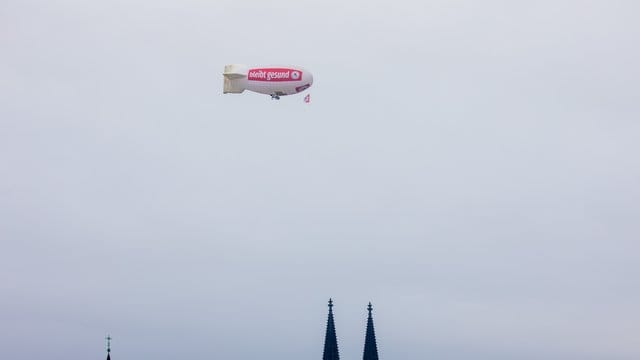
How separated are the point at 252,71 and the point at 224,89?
5169 mm

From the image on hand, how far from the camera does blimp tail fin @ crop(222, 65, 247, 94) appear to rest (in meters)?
196

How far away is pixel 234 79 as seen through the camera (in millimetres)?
197625

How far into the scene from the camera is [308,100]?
178m

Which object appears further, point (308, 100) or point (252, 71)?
point (252, 71)

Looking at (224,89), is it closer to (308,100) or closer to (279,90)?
(279,90)

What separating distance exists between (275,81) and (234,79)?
789cm

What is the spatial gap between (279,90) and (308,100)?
15457 millimetres

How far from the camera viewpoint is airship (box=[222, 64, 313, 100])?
7525 inches

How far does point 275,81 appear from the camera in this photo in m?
192

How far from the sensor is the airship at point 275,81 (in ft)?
627

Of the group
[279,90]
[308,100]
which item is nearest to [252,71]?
[279,90]

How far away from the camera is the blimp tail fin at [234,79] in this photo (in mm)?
196375

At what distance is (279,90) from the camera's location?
19275 cm

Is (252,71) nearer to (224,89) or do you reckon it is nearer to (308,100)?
(224,89)
